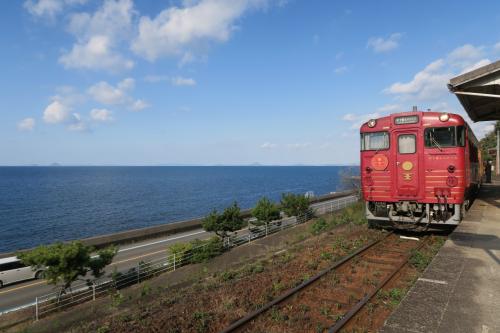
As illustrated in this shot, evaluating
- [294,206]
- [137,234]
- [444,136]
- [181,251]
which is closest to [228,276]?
[181,251]

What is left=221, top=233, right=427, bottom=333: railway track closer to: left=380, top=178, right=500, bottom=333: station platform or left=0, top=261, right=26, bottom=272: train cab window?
left=380, top=178, right=500, bottom=333: station platform

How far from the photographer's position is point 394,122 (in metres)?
12.9

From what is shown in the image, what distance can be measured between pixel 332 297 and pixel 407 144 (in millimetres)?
7532

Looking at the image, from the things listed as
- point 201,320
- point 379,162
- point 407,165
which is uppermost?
point 379,162

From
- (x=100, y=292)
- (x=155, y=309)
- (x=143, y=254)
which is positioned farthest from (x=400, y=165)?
(x=143, y=254)

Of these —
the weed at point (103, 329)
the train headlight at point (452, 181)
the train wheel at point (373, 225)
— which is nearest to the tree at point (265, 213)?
the train wheel at point (373, 225)

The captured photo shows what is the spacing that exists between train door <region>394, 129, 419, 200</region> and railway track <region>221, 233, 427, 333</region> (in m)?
2.47

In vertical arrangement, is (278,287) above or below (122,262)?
above

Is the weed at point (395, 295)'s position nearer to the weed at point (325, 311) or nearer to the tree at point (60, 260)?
the weed at point (325, 311)

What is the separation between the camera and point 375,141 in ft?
43.4

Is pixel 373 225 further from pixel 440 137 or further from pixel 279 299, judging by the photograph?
pixel 279 299

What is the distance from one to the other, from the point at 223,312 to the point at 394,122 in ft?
32.3

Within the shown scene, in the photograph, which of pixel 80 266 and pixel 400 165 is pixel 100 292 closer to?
pixel 80 266

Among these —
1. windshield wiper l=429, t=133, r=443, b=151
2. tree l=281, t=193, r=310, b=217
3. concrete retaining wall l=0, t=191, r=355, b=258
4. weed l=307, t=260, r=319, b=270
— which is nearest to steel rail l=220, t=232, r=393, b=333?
weed l=307, t=260, r=319, b=270
